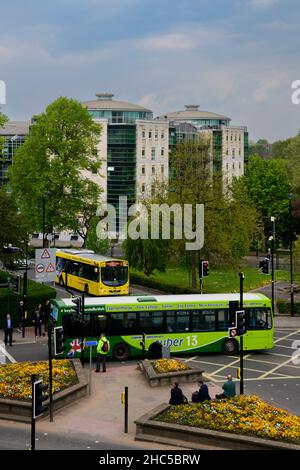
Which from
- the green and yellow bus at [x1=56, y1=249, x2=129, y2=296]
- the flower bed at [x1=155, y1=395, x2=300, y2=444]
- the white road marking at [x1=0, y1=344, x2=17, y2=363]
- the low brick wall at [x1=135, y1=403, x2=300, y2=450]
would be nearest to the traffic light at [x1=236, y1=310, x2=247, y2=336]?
the flower bed at [x1=155, y1=395, x2=300, y2=444]

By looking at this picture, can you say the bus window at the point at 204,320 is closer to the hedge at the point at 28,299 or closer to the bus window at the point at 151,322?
the bus window at the point at 151,322

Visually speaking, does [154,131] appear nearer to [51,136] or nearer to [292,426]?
[51,136]

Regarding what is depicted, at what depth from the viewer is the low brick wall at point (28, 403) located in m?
21.3

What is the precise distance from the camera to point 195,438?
19.2 m

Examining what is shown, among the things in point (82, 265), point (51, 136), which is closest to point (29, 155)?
point (51, 136)

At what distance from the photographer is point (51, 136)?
61906 mm

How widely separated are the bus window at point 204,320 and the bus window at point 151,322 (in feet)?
5.22

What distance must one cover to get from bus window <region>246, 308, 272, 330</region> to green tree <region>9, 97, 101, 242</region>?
104ft

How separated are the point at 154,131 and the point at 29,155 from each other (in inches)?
2195

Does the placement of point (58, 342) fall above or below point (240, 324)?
below

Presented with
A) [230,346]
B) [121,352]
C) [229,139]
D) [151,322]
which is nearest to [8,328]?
[121,352]

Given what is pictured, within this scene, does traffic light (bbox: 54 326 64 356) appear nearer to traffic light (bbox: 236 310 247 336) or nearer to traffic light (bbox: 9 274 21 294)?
traffic light (bbox: 236 310 247 336)

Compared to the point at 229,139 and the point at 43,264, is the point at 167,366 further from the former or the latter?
the point at 229,139

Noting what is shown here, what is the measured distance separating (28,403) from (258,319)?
1412cm
